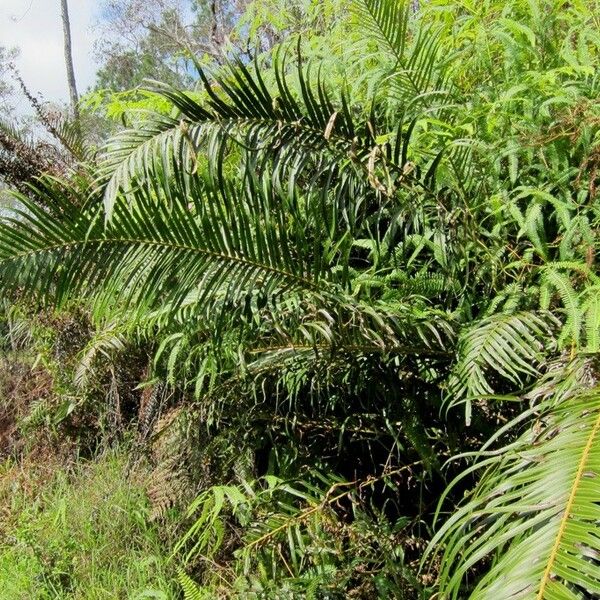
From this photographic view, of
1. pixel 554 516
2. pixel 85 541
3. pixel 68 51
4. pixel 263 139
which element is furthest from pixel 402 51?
pixel 68 51

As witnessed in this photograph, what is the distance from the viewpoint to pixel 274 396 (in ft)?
10.0

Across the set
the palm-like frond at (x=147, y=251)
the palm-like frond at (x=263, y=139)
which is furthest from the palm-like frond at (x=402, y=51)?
the palm-like frond at (x=147, y=251)

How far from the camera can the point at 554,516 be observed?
1.28 metres

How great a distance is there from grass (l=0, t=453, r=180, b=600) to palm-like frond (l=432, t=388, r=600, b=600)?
1795 millimetres

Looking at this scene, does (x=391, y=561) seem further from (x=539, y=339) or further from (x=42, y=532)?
(x=42, y=532)

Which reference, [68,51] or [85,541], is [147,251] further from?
[68,51]

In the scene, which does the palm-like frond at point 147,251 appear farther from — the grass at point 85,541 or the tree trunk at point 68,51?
the tree trunk at point 68,51

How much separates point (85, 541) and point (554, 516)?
2.64 metres

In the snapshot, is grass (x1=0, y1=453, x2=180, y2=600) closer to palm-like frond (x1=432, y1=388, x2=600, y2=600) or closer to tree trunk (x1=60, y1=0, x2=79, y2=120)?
palm-like frond (x1=432, y1=388, x2=600, y2=600)

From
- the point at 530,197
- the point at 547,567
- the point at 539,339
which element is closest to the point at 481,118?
the point at 530,197

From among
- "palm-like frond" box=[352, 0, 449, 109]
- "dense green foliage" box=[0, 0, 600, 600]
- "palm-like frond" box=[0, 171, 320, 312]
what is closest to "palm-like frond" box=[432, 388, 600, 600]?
"dense green foliage" box=[0, 0, 600, 600]

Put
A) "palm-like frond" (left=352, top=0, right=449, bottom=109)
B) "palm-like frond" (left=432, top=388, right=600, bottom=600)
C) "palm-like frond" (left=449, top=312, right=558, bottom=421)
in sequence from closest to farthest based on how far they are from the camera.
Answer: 1. "palm-like frond" (left=432, top=388, right=600, bottom=600)
2. "palm-like frond" (left=449, top=312, right=558, bottom=421)
3. "palm-like frond" (left=352, top=0, right=449, bottom=109)

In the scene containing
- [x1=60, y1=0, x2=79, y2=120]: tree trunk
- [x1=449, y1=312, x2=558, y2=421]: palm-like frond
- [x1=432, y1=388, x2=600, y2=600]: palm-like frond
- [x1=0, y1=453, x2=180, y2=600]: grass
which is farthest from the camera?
[x1=60, y1=0, x2=79, y2=120]: tree trunk

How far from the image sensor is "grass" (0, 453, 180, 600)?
3.05 meters
